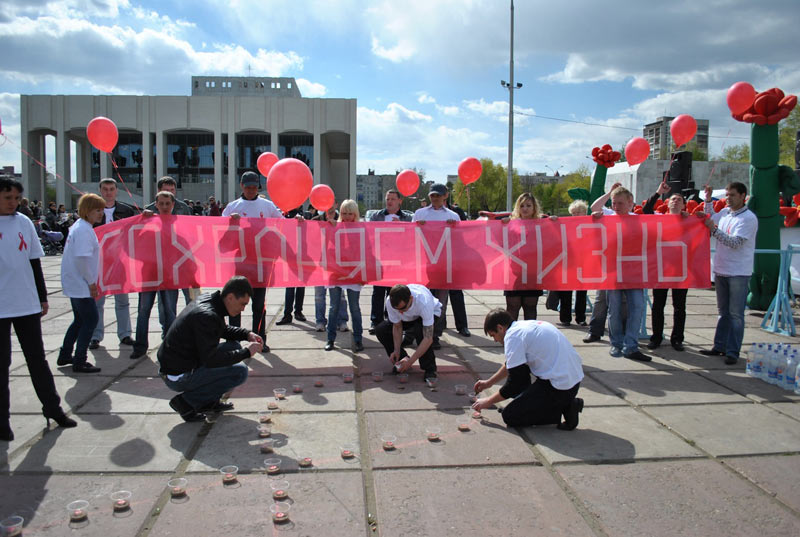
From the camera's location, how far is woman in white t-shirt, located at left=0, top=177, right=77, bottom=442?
3939mm

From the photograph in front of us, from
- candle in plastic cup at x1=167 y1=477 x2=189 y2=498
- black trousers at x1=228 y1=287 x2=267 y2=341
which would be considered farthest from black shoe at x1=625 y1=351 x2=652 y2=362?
candle in plastic cup at x1=167 y1=477 x2=189 y2=498

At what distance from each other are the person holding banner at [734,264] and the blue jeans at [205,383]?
523cm

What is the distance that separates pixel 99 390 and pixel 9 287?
1.48 m

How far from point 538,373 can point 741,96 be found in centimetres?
744

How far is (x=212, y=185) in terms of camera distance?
60.4 metres

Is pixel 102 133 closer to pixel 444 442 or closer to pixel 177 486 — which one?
pixel 177 486

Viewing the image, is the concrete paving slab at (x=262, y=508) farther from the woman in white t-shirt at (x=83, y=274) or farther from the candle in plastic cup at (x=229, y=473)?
the woman in white t-shirt at (x=83, y=274)

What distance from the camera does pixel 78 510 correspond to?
9.62 ft

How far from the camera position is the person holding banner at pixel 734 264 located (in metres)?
6.10

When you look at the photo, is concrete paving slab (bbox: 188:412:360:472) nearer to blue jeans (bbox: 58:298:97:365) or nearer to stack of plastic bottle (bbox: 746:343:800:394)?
blue jeans (bbox: 58:298:97:365)

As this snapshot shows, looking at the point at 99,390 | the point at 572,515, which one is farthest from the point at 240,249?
the point at 572,515

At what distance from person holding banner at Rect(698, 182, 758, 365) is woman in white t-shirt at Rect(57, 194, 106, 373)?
6.62m

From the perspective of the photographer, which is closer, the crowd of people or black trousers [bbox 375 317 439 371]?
the crowd of people

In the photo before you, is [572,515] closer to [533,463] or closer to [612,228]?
[533,463]
